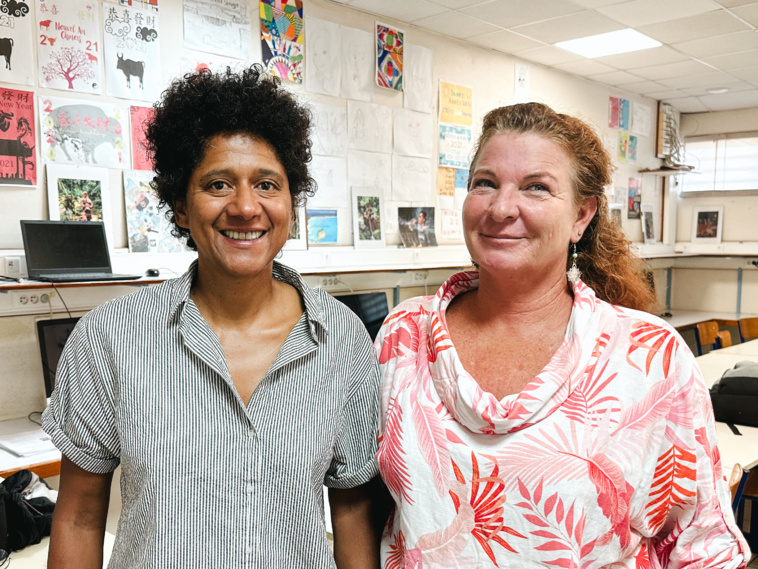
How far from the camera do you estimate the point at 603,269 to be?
1.40 metres

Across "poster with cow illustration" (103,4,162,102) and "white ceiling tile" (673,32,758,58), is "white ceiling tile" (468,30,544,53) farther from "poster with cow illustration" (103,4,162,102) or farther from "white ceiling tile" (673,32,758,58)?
"poster with cow illustration" (103,4,162,102)

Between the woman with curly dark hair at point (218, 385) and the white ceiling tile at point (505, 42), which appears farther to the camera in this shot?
the white ceiling tile at point (505, 42)

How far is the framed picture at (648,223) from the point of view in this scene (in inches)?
287

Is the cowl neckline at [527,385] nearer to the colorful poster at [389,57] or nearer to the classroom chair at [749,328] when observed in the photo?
the colorful poster at [389,57]

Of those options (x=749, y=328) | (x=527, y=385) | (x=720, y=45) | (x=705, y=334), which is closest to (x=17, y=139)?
(x=527, y=385)

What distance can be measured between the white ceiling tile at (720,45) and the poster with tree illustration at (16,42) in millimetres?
4470

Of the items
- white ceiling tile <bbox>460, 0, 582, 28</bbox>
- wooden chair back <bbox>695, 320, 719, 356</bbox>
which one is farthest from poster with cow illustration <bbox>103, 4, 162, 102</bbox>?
wooden chair back <bbox>695, 320, 719, 356</bbox>

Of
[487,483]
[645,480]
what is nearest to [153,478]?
[487,483]

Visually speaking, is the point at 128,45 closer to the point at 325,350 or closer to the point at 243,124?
the point at 243,124

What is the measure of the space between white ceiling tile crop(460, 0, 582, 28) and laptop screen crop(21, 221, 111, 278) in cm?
275

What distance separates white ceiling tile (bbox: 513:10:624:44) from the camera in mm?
4297

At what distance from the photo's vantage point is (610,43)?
4.93m

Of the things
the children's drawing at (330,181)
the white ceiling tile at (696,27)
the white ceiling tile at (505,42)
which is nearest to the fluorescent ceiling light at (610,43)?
the white ceiling tile at (696,27)

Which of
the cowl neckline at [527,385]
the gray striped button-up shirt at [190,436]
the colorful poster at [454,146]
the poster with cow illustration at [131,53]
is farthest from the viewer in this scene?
the colorful poster at [454,146]
